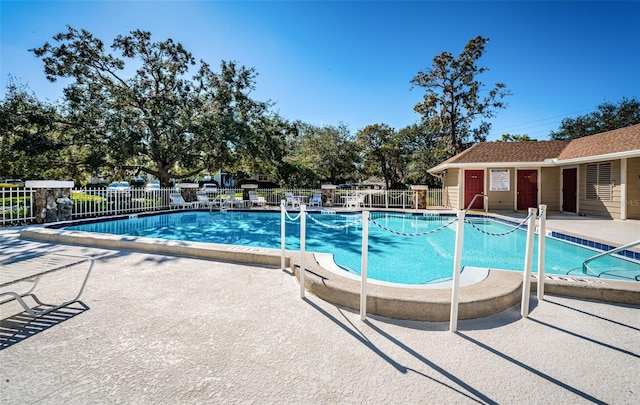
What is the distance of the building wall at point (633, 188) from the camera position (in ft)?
34.5

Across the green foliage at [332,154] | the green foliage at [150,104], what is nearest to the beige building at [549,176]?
the green foliage at [150,104]

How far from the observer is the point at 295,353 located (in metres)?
2.42

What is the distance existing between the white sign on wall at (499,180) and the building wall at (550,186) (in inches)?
55.3

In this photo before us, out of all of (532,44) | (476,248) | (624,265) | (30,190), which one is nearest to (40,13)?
(30,190)

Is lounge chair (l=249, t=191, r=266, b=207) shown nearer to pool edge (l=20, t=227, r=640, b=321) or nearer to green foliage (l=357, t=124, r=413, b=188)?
pool edge (l=20, t=227, r=640, b=321)

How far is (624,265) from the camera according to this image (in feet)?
19.6

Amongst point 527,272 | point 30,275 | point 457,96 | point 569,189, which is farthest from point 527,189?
point 30,275

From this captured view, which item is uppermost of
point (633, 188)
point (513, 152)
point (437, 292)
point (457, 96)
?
point (457, 96)

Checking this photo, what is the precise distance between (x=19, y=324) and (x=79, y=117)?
15961 mm

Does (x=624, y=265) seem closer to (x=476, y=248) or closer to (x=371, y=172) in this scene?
(x=476, y=248)

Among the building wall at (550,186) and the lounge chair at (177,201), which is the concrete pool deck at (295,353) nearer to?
the lounge chair at (177,201)

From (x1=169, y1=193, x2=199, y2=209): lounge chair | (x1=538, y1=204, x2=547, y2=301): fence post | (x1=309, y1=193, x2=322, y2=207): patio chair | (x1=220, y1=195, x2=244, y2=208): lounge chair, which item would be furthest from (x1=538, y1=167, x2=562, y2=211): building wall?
(x1=169, y1=193, x2=199, y2=209): lounge chair

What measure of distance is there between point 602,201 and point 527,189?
297 cm

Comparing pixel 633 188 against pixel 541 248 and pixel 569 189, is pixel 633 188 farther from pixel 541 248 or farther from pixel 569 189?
pixel 541 248
